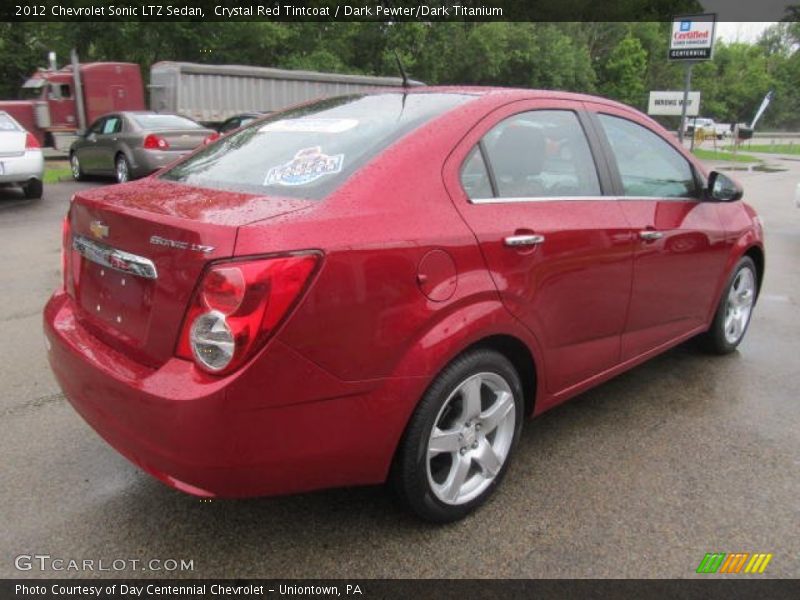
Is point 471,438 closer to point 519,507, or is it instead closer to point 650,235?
point 519,507

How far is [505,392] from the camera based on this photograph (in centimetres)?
270

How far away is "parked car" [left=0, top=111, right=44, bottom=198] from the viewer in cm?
996

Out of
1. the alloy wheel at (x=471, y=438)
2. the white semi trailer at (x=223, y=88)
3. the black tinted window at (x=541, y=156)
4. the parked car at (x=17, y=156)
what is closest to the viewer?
the alloy wheel at (x=471, y=438)

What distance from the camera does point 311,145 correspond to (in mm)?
2705

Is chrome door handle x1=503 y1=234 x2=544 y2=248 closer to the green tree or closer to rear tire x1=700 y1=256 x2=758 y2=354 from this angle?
rear tire x1=700 y1=256 x2=758 y2=354

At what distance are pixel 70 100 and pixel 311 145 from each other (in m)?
20.6

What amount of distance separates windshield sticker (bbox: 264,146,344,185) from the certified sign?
16.3 meters

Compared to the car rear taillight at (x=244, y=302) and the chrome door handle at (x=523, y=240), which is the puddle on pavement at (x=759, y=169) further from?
the car rear taillight at (x=244, y=302)

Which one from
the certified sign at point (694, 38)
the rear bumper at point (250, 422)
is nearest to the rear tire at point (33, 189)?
the rear bumper at point (250, 422)

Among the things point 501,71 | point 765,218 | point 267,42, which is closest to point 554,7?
point 501,71

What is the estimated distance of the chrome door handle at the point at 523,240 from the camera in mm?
2564

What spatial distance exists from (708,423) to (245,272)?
262 cm

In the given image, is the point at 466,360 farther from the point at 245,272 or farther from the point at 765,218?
the point at 765,218

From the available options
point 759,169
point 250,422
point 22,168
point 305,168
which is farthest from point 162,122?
point 759,169
